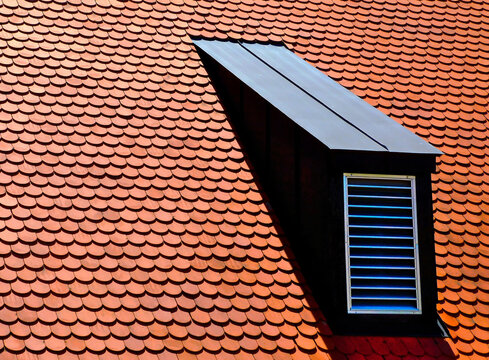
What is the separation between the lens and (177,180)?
10.4 metres

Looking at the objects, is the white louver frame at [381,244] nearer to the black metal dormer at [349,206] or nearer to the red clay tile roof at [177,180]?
the black metal dormer at [349,206]

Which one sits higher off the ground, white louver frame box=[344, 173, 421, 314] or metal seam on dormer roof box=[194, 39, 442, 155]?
metal seam on dormer roof box=[194, 39, 442, 155]

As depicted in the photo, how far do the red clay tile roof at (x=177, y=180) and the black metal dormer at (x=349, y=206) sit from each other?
0.20m

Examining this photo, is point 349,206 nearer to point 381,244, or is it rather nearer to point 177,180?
point 381,244

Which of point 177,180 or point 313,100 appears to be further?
point 313,100

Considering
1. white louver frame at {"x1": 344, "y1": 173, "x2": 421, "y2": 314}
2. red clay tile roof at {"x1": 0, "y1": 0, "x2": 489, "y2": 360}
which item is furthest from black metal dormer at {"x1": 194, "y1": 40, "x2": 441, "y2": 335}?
red clay tile roof at {"x1": 0, "y1": 0, "x2": 489, "y2": 360}

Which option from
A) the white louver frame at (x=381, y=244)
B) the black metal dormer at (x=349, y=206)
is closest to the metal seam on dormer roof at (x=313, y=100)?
the black metal dormer at (x=349, y=206)

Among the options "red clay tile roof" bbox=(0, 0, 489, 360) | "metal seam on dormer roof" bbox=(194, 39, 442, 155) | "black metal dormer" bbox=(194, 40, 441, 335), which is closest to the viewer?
"red clay tile roof" bbox=(0, 0, 489, 360)

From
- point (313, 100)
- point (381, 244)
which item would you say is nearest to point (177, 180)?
point (313, 100)

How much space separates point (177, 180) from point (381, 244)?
223 centimetres

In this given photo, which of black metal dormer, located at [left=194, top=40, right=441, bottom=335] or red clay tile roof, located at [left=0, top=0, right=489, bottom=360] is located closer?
red clay tile roof, located at [left=0, top=0, right=489, bottom=360]

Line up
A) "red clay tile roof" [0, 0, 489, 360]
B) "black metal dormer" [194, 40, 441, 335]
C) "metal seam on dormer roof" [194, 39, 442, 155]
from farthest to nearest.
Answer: "metal seam on dormer roof" [194, 39, 442, 155]
"black metal dormer" [194, 40, 441, 335]
"red clay tile roof" [0, 0, 489, 360]

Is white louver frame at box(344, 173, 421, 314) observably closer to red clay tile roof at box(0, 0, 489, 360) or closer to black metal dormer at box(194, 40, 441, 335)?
black metal dormer at box(194, 40, 441, 335)

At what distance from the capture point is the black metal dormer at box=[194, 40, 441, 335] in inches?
378
